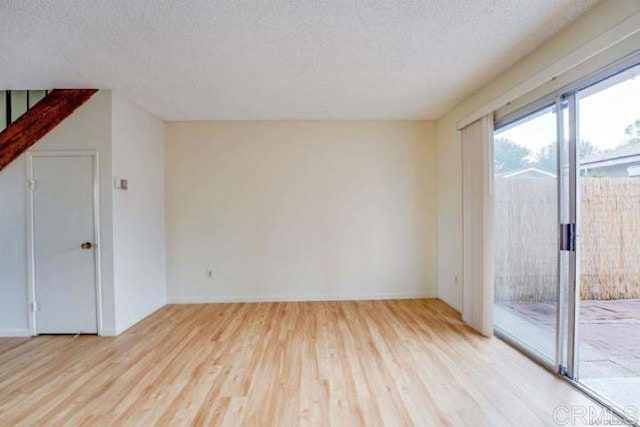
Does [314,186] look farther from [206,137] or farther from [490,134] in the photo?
[490,134]

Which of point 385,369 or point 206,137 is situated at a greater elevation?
point 206,137

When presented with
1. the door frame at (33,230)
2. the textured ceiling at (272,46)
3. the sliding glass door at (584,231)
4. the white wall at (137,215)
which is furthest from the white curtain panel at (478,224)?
the door frame at (33,230)

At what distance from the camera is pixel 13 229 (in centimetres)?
356

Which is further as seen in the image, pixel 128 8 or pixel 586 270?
pixel 586 270

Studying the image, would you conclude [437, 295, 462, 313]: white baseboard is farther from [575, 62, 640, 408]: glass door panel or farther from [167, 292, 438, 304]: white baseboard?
[575, 62, 640, 408]: glass door panel

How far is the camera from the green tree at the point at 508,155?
3119 millimetres

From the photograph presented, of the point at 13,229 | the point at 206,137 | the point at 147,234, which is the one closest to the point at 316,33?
the point at 206,137

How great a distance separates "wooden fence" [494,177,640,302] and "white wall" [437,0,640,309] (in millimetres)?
788

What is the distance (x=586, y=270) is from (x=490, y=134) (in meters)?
1.54

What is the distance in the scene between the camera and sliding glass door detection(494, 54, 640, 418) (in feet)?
7.02

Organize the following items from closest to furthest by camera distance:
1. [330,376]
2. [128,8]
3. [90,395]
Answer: [128,8] < [90,395] < [330,376]

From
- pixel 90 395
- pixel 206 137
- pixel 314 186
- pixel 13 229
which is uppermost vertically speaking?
pixel 206 137

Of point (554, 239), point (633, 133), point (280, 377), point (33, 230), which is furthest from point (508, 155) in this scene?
point (33, 230)

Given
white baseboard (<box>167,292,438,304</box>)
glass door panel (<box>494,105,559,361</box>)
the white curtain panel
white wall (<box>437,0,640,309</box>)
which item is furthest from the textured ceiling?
white baseboard (<box>167,292,438,304</box>)
